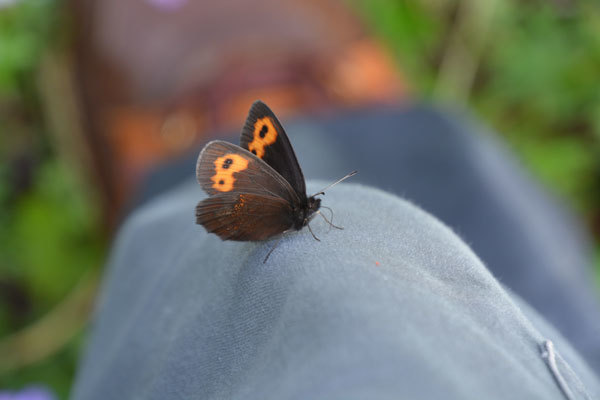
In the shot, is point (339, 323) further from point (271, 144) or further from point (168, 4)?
point (168, 4)

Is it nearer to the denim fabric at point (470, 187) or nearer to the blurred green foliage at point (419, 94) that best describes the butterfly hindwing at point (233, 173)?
the denim fabric at point (470, 187)

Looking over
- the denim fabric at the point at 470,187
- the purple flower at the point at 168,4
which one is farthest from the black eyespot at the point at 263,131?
the purple flower at the point at 168,4

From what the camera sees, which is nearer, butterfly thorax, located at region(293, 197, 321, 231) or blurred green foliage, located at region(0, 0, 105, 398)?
butterfly thorax, located at region(293, 197, 321, 231)

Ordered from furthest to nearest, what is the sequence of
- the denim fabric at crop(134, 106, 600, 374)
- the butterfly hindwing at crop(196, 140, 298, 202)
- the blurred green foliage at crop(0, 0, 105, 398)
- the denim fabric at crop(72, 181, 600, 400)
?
the blurred green foliage at crop(0, 0, 105, 398), the denim fabric at crop(134, 106, 600, 374), the butterfly hindwing at crop(196, 140, 298, 202), the denim fabric at crop(72, 181, 600, 400)

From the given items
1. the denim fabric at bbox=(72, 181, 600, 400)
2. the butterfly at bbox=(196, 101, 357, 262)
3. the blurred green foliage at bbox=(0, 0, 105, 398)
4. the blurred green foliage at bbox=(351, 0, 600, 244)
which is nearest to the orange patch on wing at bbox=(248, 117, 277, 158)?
the butterfly at bbox=(196, 101, 357, 262)

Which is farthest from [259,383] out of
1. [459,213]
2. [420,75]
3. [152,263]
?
[420,75]

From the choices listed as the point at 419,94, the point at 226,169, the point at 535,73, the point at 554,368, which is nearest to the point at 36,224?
the point at 226,169

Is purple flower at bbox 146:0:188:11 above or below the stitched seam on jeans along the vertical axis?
above

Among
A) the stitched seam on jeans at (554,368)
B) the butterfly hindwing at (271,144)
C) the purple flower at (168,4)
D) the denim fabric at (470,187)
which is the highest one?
the butterfly hindwing at (271,144)

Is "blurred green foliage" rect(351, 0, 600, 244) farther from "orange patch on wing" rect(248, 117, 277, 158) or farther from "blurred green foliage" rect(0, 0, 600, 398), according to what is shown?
"orange patch on wing" rect(248, 117, 277, 158)
